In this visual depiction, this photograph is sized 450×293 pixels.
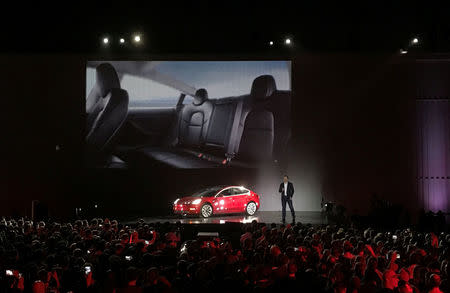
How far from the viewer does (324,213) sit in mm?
22797

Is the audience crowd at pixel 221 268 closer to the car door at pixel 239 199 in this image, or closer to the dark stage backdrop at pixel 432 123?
the car door at pixel 239 199

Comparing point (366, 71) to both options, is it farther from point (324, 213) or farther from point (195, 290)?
point (195, 290)

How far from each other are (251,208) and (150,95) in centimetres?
624

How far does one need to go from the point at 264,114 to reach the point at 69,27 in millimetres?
9092

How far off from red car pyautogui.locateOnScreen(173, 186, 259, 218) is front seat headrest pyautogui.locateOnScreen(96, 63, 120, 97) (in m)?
5.82

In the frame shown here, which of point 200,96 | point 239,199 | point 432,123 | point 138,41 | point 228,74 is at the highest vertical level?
point 138,41

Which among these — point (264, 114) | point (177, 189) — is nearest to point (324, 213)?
point (264, 114)

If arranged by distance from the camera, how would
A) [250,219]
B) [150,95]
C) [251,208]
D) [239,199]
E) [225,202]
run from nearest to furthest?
[250,219]
[225,202]
[239,199]
[251,208]
[150,95]

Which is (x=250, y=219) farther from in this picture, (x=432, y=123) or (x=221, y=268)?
(x=221, y=268)

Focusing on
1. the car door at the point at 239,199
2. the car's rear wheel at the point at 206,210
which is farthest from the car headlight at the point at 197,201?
the car door at the point at 239,199

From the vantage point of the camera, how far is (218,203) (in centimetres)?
2044

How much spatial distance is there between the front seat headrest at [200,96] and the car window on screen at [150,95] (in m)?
0.74

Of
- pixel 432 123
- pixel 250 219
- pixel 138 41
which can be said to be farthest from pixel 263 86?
pixel 432 123

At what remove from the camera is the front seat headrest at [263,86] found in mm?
22984
